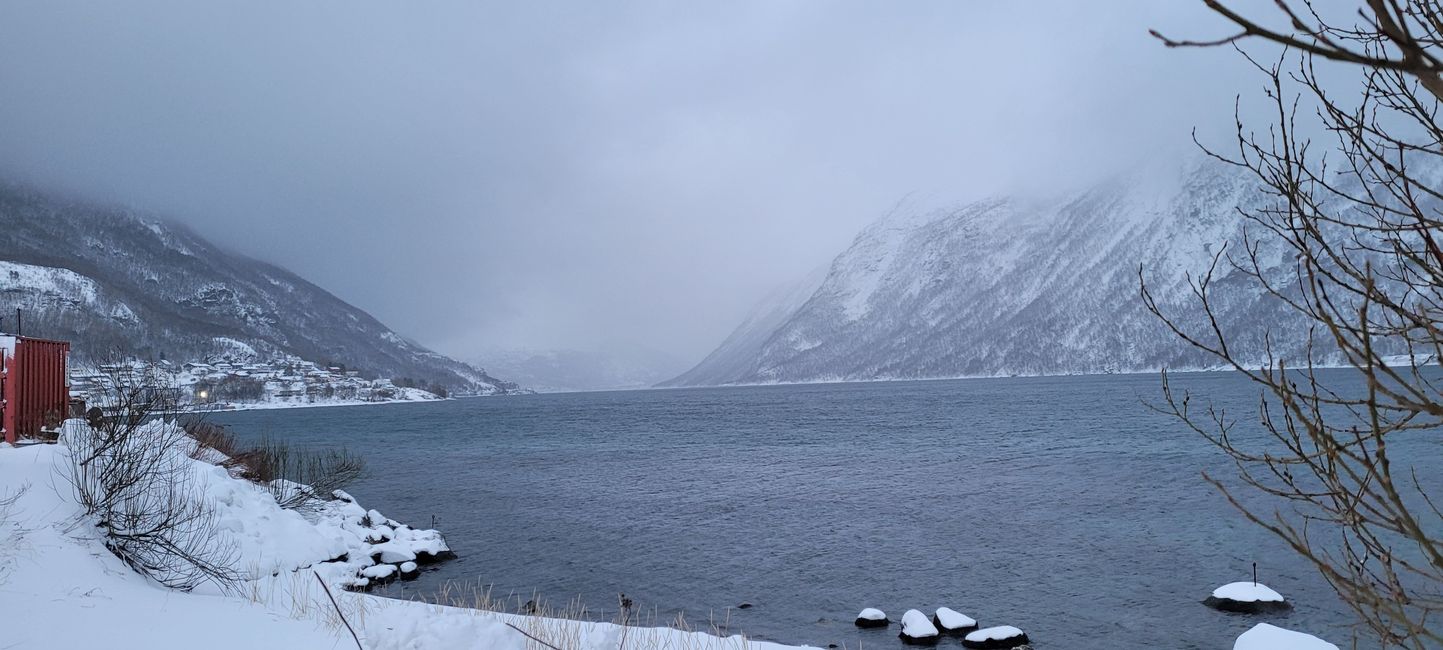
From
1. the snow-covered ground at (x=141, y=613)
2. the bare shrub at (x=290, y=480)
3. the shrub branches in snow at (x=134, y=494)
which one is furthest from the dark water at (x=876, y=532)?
the shrub branches in snow at (x=134, y=494)

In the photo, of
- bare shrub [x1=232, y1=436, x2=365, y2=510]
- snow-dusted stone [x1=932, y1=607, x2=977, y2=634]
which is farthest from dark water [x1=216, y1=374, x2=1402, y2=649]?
bare shrub [x1=232, y1=436, x2=365, y2=510]

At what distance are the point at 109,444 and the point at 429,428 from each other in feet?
347

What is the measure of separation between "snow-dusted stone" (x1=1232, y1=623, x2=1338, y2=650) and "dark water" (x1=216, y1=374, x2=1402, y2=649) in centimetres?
500

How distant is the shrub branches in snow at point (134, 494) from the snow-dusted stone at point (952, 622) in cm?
1686

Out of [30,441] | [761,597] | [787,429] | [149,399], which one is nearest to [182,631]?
[149,399]

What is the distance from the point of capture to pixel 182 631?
9891mm

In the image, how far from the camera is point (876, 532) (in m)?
32.5

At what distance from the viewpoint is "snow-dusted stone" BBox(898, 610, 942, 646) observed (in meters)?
19.2

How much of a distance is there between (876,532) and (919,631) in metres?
13.4

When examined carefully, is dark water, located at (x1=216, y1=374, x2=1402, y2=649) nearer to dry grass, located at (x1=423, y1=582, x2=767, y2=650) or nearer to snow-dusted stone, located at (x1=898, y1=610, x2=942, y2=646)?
snow-dusted stone, located at (x1=898, y1=610, x2=942, y2=646)

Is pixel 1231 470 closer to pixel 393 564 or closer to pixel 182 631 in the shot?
pixel 393 564

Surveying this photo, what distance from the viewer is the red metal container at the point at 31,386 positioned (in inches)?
742

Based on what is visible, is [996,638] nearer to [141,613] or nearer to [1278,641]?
[1278,641]

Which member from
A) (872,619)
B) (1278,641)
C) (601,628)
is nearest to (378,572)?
(601,628)
